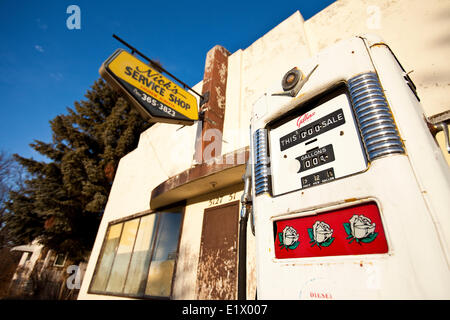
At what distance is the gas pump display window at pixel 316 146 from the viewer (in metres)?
1.14

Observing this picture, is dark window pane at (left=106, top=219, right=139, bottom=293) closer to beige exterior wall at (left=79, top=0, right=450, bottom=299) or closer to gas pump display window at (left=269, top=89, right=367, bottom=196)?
beige exterior wall at (left=79, top=0, right=450, bottom=299)

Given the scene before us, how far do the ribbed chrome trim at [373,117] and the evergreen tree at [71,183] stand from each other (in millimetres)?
10047

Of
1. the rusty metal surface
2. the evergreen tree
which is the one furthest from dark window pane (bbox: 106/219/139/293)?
the evergreen tree

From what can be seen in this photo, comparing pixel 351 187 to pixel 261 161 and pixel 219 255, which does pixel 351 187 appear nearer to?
pixel 261 161

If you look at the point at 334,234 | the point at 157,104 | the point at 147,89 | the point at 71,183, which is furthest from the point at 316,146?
the point at 71,183

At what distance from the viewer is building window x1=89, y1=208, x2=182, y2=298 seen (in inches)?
167

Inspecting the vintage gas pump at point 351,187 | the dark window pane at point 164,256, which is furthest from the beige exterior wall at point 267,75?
the vintage gas pump at point 351,187

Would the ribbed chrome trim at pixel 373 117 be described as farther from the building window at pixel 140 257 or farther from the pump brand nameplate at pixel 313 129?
the building window at pixel 140 257

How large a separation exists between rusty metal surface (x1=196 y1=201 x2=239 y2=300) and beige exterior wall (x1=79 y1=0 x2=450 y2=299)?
0.67ft

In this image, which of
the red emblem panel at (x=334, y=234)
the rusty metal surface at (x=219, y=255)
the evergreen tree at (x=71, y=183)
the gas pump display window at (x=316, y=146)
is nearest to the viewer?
the red emblem panel at (x=334, y=234)

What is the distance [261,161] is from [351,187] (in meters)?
0.58

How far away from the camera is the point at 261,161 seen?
4.82ft

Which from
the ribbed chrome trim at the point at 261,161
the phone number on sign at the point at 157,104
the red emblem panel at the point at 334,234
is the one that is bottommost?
the red emblem panel at the point at 334,234
